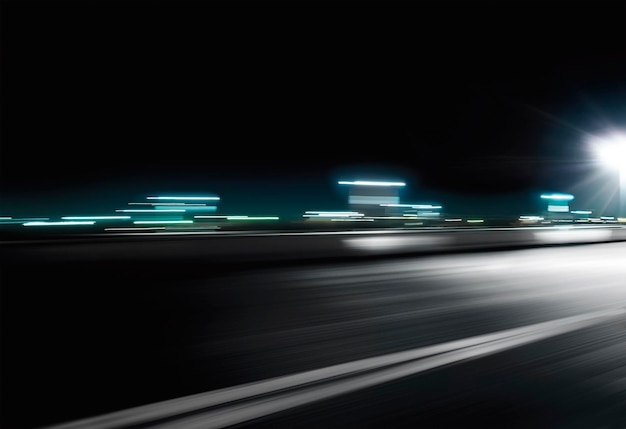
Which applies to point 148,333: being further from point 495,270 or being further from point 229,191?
point 229,191

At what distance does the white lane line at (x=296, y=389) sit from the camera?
12.1ft

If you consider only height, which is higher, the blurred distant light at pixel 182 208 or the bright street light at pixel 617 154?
the bright street light at pixel 617 154

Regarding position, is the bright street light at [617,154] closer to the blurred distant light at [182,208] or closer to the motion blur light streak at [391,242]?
the motion blur light streak at [391,242]

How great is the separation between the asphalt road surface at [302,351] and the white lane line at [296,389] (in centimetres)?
2

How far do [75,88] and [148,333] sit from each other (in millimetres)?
32281

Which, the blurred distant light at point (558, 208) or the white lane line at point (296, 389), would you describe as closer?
the white lane line at point (296, 389)

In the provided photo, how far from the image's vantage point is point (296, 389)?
4.28m

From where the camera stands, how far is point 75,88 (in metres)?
34.6

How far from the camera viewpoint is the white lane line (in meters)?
3.67

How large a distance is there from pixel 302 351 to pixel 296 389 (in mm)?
1137

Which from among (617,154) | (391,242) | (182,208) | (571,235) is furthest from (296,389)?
(617,154)

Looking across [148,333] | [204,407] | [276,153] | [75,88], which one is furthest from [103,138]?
[204,407]

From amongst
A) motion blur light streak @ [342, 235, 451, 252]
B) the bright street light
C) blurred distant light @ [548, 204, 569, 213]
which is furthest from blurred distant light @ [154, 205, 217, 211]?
blurred distant light @ [548, 204, 569, 213]

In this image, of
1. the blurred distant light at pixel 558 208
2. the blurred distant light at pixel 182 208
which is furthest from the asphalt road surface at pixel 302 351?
the blurred distant light at pixel 558 208
